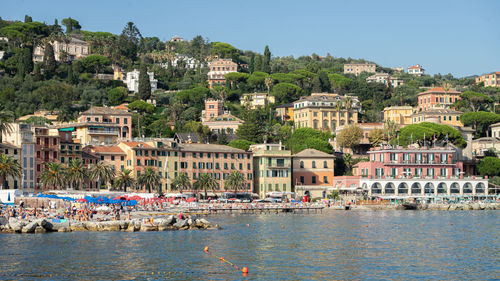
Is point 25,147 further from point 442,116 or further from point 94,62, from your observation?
point 94,62

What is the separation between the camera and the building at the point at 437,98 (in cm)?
16938

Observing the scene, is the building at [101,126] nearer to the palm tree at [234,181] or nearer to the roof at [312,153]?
the palm tree at [234,181]

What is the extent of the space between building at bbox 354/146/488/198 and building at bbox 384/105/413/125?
44424mm

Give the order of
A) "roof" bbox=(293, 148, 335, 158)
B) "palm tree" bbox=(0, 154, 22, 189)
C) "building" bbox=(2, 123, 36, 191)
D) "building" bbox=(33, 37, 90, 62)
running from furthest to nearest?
1. "building" bbox=(33, 37, 90, 62)
2. "roof" bbox=(293, 148, 335, 158)
3. "building" bbox=(2, 123, 36, 191)
4. "palm tree" bbox=(0, 154, 22, 189)

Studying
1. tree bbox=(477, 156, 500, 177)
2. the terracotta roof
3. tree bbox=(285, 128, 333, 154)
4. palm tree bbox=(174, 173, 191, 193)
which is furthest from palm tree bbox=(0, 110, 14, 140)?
tree bbox=(477, 156, 500, 177)

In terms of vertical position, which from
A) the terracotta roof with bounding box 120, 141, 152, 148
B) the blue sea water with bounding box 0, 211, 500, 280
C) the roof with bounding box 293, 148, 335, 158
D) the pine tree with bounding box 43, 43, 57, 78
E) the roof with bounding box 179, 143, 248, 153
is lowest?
the blue sea water with bounding box 0, 211, 500, 280

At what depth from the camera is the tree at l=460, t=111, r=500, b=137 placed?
151875mm

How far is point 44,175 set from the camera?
301ft

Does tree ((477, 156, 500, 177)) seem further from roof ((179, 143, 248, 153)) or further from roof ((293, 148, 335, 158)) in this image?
roof ((179, 143, 248, 153))

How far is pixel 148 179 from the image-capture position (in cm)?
9862

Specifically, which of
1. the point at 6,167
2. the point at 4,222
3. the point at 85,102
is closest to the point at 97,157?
the point at 6,167

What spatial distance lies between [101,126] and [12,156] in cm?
3337

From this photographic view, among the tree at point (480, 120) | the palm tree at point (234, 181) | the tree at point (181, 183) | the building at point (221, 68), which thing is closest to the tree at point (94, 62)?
the building at point (221, 68)

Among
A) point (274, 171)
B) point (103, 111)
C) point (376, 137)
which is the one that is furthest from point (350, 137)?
point (103, 111)
